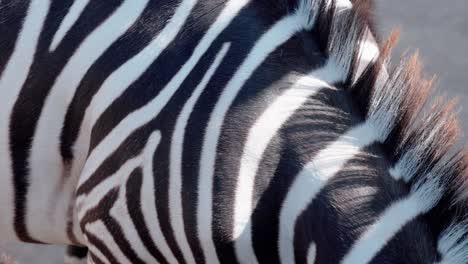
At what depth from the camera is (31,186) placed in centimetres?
190

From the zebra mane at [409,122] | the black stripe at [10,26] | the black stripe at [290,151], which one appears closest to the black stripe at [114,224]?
the black stripe at [290,151]

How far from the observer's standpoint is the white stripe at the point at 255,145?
1519mm

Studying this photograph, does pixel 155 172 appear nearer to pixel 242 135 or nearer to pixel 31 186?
pixel 242 135

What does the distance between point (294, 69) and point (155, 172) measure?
1.14ft

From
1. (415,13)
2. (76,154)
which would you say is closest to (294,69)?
(76,154)

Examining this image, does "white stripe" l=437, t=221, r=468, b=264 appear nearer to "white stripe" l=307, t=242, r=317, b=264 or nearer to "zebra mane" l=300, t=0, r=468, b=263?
"zebra mane" l=300, t=0, r=468, b=263

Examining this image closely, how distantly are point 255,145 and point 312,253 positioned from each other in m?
0.23

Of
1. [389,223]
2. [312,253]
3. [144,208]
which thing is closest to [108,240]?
[144,208]

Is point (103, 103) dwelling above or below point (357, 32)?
below

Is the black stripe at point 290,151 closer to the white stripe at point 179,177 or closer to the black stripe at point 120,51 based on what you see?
the white stripe at point 179,177

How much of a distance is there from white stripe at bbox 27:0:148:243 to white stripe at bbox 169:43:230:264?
0.83ft

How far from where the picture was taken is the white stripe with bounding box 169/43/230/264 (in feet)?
5.20

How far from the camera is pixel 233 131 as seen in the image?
5.12 ft

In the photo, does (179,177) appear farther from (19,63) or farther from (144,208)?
(19,63)
